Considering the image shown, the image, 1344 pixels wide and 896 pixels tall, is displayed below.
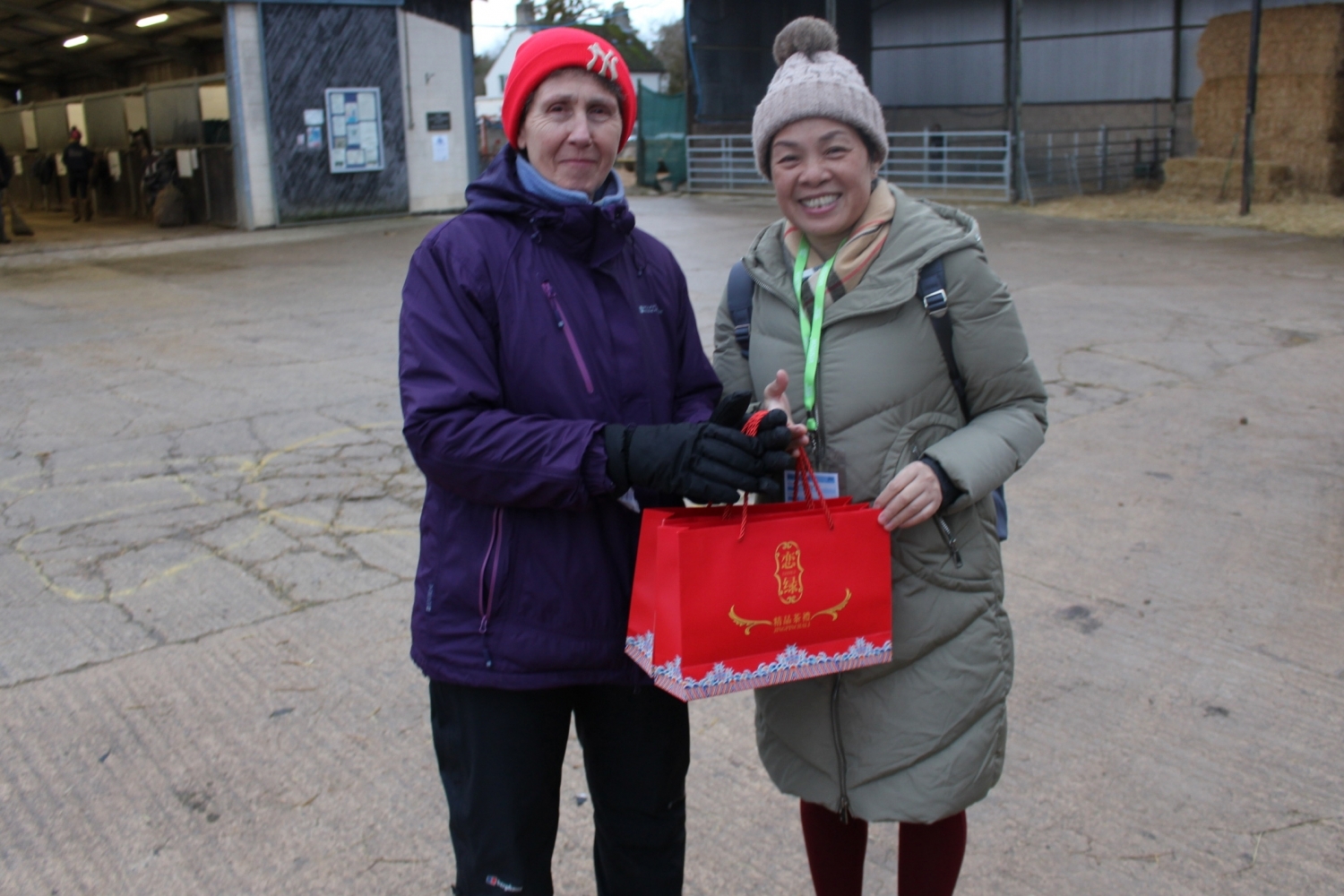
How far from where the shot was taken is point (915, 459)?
2025mm

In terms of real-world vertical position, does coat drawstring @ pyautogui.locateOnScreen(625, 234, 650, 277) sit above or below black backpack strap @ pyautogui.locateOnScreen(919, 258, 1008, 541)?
above

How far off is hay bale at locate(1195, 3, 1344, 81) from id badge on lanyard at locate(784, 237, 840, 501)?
54.5 feet

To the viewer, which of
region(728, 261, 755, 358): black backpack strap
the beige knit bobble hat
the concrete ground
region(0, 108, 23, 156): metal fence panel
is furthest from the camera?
region(0, 108, 23, 156): metal fence panel

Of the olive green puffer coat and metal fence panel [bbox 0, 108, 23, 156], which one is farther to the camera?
metal fence panel [bbox 0, 108, 23, 156]

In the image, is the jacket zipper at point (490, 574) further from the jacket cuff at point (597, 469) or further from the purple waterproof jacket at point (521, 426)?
the jacket cuff at point (597, 469)

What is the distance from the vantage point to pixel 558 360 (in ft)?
6.26

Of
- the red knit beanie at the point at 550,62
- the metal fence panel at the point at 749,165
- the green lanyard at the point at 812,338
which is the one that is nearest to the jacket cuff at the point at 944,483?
the green lanyard at the point at 812,338

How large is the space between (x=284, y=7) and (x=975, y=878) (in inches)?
691

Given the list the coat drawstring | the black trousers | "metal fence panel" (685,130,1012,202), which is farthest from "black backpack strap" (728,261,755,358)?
"metal fence panel" (685,130,1012,202)

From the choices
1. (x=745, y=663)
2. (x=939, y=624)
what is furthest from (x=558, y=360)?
(x=939, y=624)

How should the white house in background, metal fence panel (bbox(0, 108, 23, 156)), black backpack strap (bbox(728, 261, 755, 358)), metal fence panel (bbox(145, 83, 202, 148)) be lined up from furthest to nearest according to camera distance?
1. the white house in background
2. metal fence panel (bbox(0, 108, 23, 156))
3. metal fence panel (bbox(145, 83, 202, 148))
4. black backpack strap (bbox(728, 261, 755, 358))

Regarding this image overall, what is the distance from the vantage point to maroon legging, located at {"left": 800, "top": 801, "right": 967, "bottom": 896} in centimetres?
215

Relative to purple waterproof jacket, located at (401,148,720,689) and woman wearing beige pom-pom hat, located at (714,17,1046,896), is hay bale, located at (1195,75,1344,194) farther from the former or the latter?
purple waterproof jacket, located at (401,148,720,689)

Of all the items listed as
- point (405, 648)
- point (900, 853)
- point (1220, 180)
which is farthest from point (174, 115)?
point (900, 853)
